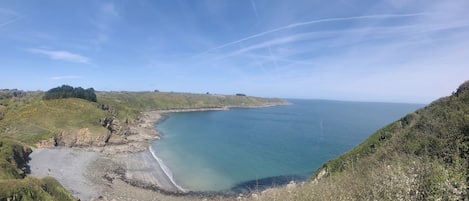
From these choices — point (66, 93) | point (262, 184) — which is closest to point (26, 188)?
point (262, 184)

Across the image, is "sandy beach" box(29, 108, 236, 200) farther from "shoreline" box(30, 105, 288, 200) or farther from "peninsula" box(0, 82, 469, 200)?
"peninsula" box(0, 82, 469, 200)

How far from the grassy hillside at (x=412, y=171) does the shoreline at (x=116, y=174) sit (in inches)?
697

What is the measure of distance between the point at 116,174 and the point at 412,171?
39.3 meters

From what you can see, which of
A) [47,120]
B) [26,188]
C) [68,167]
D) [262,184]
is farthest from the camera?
[47,120]

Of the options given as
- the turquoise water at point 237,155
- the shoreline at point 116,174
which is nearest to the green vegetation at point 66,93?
the turquoise water at point 237,155

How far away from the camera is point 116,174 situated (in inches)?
1564

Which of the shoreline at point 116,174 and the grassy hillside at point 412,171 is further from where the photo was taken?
the shoreline at point 116,174

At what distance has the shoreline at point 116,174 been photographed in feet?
104

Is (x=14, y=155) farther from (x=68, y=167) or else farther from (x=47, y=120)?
(x=47, y=120)

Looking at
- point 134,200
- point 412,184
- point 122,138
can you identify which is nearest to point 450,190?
point 412,184

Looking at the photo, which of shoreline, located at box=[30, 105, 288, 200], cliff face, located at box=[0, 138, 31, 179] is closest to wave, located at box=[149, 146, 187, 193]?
shoreline, located at box=[30, 105, 288, 200]

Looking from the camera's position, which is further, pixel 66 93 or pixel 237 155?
pixel 66 93

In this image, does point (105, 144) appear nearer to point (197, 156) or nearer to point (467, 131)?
point (197, 156)

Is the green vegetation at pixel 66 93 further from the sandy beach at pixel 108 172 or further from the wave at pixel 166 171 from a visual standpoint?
the wave at pixel 166 171
